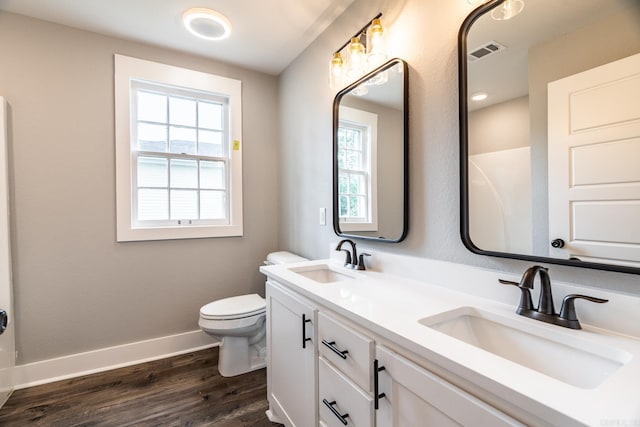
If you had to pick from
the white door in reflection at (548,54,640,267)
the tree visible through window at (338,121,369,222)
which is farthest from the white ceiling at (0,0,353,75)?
the white door in reflection at (548,54,640,267)

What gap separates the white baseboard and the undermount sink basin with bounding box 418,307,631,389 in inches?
85.7

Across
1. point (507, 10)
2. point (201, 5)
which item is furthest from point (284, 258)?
point (507, 10)

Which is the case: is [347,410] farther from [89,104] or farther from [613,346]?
[89,104]

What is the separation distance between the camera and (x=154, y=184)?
229 centimetres

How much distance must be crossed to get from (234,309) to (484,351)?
171 cm

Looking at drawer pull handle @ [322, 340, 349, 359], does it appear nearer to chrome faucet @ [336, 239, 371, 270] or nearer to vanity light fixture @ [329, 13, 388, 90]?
chrome faucet @ [336, 239, 371, 270]

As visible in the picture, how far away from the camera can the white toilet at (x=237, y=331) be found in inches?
75.0

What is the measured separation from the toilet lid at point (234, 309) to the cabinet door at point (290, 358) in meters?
0.44

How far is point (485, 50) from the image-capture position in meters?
1.08

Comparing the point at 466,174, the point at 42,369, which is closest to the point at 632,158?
the point at 466,174

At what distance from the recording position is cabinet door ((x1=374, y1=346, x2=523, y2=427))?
579mm

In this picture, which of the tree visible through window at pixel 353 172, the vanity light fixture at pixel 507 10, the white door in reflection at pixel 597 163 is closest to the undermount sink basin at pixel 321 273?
the tree visible through window at pixel 353 172

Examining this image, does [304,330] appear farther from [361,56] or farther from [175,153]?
[175,153]

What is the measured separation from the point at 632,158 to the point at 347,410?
1.12m
